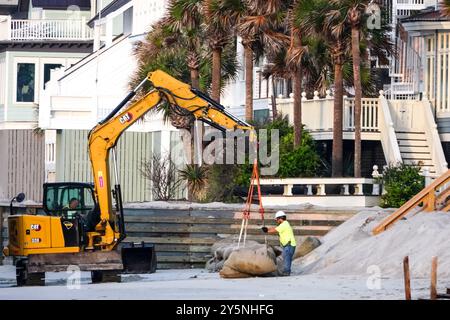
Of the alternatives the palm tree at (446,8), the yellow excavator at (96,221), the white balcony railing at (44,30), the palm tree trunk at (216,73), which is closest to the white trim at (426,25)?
the palm tree at (446,8)

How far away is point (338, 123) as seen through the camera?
42.4 m

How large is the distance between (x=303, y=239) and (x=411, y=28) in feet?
37.3

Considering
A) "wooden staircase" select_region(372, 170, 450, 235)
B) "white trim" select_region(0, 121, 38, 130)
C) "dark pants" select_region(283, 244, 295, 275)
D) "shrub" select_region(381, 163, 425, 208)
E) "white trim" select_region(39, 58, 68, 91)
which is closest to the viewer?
"dark pants" select_region(283, 244, 295, 275)

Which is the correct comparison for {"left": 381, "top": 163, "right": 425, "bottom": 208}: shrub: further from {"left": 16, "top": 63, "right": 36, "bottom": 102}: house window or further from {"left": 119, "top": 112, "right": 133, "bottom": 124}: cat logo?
{"left": 16, "top": 63, "right": 36, "bottom": 102}: house window

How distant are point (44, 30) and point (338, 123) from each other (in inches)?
1063

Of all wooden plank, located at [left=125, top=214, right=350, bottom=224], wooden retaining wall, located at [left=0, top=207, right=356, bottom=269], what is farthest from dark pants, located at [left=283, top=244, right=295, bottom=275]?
wooden plank, located at [left=125, top=214, right=350, bottom=224]

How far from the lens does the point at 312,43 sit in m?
43.7

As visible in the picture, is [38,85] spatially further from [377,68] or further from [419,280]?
[419,280]

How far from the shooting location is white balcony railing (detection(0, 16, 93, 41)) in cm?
6634

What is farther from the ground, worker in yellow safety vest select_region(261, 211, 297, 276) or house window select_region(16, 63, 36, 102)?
house window select_region(16, 63, 36, 102)

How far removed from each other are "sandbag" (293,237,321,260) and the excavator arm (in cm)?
319

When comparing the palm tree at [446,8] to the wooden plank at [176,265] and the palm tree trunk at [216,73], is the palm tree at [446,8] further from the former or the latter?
the wooden plank at [176,265]

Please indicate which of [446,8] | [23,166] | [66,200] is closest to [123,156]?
[23,166]
